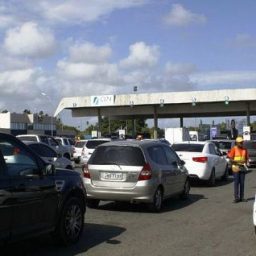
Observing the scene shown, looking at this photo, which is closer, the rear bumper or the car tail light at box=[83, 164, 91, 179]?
the rear bumper

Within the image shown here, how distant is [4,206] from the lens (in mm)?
7141

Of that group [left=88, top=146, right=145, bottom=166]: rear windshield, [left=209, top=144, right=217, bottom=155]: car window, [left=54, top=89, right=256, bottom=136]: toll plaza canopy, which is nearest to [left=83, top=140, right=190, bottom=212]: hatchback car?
[left=88, top=146, right=145, bottom=166]: rear windshield

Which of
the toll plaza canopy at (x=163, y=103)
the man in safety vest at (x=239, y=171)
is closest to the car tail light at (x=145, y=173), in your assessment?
the man in safety vest at (x=239, y=171)

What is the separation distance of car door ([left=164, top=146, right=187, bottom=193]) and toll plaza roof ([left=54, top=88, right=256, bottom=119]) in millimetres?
46538

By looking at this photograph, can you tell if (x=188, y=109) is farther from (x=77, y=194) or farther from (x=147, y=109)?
(x=77, y=194)

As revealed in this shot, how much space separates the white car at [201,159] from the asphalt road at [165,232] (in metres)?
4.68

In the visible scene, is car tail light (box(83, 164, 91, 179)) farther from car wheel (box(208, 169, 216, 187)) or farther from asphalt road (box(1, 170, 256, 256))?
car wheel (box(208, 169, 216, 187))

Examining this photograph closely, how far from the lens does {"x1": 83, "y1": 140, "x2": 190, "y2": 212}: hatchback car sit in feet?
41.7

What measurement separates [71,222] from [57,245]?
0.41m

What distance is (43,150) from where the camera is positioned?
66.3ft

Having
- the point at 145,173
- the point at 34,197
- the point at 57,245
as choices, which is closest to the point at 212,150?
the point at 145,173

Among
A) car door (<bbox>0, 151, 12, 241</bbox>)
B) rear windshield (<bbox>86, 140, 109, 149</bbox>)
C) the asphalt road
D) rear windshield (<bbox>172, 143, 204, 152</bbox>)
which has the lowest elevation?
the asphalt road

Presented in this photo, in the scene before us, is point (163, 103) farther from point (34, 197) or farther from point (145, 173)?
point (34, 197)

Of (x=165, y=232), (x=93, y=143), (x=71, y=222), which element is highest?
(x=93, y=143)
